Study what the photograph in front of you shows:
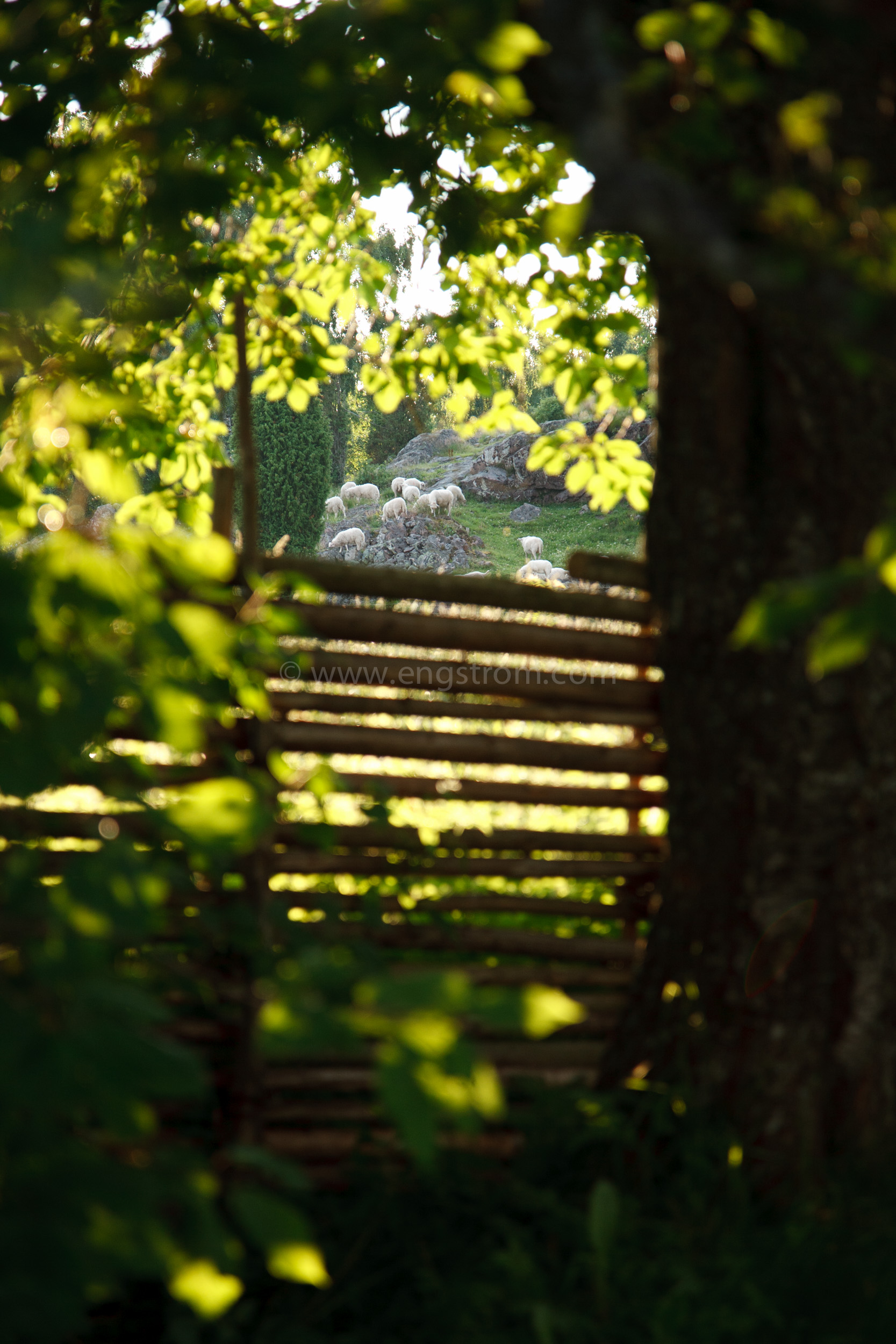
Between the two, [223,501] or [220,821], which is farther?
[223,501]

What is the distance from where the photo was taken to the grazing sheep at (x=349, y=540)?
22.9 meters

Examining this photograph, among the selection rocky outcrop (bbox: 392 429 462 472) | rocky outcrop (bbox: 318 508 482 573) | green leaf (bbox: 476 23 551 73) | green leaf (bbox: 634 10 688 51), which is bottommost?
green leaf (bbox: 476 23 551 73)

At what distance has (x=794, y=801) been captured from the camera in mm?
2350

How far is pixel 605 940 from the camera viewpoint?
2.95 meters

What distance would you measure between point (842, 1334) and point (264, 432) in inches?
855

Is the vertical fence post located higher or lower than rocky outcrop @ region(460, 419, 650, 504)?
lower

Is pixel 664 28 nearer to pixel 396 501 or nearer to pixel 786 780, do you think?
pixel 786 780

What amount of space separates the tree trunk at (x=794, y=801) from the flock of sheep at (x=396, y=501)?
2037 centimetres

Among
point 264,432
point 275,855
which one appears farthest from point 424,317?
point 264,432

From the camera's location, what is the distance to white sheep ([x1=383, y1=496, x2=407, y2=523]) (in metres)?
22.4

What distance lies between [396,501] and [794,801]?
815 inches

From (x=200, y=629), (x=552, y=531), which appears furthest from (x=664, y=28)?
(x=552, y=531)

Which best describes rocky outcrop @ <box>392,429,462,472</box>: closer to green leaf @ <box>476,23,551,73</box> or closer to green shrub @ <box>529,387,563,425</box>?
green shrub @ <box>529,387,563,425</box>

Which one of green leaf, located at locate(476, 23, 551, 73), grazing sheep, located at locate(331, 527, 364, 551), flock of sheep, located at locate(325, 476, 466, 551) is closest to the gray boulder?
flock of sheep, located at locate(325, 476, 466, 551)
